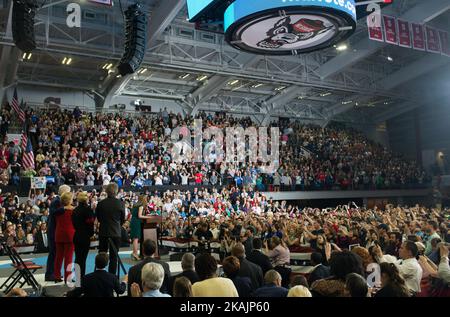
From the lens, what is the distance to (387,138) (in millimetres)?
36312

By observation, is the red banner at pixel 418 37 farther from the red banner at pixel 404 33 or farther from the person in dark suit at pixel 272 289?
the person in dark suit at pixel 272 289

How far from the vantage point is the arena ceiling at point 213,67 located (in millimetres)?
17888

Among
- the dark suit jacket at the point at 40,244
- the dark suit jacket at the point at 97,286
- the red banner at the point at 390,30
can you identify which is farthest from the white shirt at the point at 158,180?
the dark suit jacket at the point at 97,286

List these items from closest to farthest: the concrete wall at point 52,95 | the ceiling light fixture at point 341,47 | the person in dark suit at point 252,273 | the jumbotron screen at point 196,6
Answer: the person in dark suit at point 252,273
the jumbotron screen at point 196,6
the ceiling light fixture at point 341,47
the concrete wall at point 52,95

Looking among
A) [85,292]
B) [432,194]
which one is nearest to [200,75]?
[432,194]

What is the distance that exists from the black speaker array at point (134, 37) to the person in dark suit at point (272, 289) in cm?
925

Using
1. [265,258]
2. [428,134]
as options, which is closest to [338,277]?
[265,258]

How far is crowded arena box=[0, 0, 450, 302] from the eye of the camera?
5.27 metres

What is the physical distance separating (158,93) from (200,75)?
3.96 meters

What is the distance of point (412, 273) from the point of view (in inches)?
194

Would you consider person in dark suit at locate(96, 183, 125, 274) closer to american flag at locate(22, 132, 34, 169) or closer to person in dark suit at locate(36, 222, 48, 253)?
person in dark suit at locate(36, 222, 48, 253)

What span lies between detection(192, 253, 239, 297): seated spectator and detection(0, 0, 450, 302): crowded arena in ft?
0.05

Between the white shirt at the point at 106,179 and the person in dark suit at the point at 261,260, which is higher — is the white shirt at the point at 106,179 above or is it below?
above

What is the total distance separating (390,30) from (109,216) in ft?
50.4
